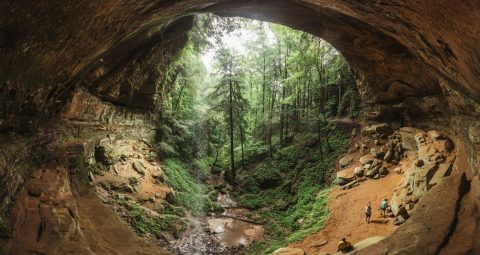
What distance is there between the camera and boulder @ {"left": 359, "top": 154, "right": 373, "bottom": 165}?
15.6m

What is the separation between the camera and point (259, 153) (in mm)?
24281

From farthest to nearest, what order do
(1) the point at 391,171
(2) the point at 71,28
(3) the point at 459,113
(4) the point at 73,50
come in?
(1) the point at 391,171, (3) the point at 459,113, (4) the point at 73,50, (2) the point at 71,28

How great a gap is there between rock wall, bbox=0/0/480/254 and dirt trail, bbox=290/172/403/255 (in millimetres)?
2403

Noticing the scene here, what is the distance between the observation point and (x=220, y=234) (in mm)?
14375

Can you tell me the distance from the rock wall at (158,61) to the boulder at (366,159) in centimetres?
256

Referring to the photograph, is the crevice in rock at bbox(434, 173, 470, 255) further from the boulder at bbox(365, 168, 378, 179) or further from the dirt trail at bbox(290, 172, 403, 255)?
the boulder at bbox(365, 168, 378, 179)

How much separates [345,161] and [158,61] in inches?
511

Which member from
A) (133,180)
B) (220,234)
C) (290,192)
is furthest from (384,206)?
(133,180)

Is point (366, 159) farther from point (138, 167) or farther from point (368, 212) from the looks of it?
point (138, 167)

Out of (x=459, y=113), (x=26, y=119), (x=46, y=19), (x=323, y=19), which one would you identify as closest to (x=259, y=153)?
(x=323, y=19)

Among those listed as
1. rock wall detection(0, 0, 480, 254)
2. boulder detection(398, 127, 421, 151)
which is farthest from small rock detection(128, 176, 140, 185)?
boulder detection(398, 127, 421, 151)

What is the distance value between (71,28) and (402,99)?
606 inches

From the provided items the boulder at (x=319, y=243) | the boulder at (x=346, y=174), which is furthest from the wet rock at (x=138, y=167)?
the boulder at (x=346, y=174)

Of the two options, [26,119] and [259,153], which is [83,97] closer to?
[26,119]
